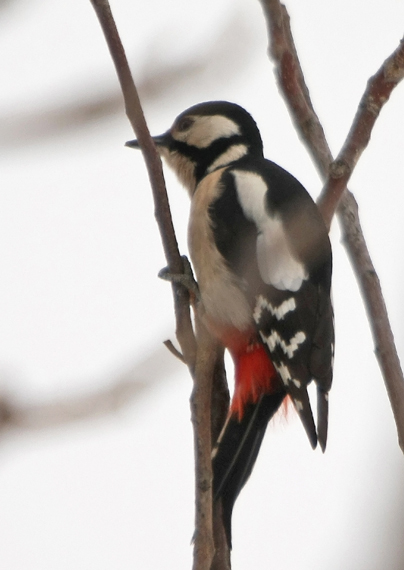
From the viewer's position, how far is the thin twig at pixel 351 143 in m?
2.01

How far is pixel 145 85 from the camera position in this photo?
→ 1098 millimetres

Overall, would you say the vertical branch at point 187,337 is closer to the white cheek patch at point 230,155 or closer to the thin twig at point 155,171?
the thin twig at point 155,171

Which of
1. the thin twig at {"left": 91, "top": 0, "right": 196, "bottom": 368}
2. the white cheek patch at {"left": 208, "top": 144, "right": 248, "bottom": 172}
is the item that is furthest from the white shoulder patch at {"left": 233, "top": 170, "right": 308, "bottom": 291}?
the white cheek patch at {"left": 208, "top": 144, "right": 248, "bottom": 172}

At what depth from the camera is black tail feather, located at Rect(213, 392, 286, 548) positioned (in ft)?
7.23

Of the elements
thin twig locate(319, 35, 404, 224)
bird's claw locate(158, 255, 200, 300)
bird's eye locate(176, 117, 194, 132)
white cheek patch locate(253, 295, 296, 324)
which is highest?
bird's eye locate(176, 117, 194, 132)

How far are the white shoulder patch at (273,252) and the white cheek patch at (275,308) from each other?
0.05m

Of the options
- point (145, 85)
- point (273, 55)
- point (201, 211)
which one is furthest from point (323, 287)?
point (145, 85)

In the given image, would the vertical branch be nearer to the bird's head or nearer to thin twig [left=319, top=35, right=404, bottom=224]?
thin twig [left=319, top=35, right=404, bottom=224]

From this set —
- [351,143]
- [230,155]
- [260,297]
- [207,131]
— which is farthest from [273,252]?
[207,131]

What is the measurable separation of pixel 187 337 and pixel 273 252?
71 centimetres

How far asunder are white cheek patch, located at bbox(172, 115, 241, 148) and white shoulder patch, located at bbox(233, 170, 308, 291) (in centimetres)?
69

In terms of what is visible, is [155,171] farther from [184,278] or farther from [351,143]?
[351,143]

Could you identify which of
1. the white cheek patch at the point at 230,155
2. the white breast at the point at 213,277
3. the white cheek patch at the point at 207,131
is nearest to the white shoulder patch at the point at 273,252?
the white breast at the point at 213,277

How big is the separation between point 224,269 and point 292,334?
0.36 m
